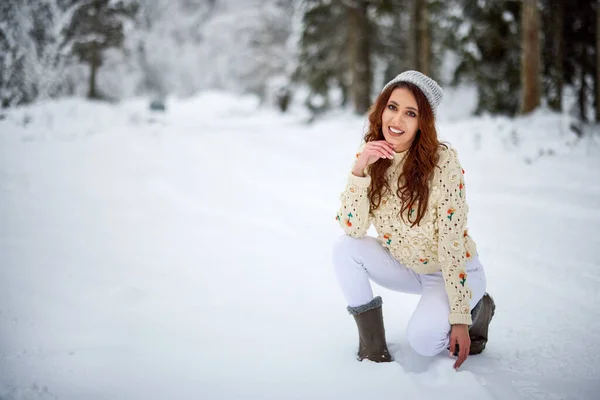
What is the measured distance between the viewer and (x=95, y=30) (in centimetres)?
1048

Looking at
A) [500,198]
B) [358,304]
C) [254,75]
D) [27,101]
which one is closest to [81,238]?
[358,304]

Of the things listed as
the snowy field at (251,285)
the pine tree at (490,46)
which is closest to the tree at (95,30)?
the snowy field at (251,285)

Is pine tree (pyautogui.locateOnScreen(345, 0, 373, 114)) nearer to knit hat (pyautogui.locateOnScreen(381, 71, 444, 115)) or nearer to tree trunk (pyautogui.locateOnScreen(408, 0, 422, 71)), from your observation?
tree trunk (pyautogui.locateOnScreen(408, 0, 422, 71))

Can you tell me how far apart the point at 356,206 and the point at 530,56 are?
751 centimetres

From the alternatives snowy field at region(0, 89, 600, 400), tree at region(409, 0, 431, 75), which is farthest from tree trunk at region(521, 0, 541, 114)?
tree at region(409, 0, 431, 75)

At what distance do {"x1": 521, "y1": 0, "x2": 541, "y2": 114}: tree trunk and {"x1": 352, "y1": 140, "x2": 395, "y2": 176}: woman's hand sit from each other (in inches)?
286

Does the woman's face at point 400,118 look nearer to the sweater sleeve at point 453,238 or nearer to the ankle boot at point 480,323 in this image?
the sweater sleeve at point 453,238

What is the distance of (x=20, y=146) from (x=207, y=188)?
4.08 metres

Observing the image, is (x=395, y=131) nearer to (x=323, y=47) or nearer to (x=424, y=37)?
(x=424, y=37)

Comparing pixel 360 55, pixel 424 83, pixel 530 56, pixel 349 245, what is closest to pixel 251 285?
pixel 349 245

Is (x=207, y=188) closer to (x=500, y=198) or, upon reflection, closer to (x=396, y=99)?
(x=500, y=198)

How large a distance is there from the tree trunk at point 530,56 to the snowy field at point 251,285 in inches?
65.4

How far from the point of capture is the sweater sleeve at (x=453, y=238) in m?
1.64

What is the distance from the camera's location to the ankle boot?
184cm
